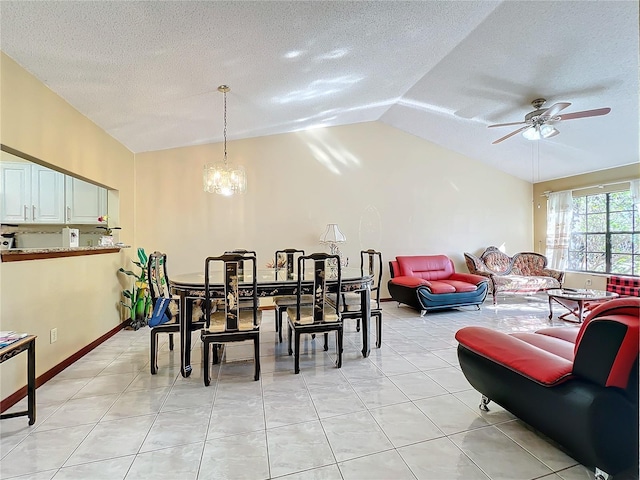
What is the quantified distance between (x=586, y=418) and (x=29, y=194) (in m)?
5.37

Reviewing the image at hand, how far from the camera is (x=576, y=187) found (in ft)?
19.6

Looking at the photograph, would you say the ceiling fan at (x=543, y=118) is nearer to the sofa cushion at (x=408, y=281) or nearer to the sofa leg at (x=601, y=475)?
the sofa cushion at (x=408, y=281)

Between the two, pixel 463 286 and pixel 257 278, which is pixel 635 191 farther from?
pixel 257 278

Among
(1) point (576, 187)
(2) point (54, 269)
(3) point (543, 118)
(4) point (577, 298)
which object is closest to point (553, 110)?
(3) point (543, 118)

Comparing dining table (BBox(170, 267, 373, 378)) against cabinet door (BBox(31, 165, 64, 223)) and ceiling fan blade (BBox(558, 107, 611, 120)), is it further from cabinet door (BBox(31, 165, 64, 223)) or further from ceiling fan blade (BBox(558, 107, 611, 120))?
ceiling fan blade (BBox(558, 107, 611, 120))

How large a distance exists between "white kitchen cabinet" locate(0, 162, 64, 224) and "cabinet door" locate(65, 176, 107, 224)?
0.29 feet

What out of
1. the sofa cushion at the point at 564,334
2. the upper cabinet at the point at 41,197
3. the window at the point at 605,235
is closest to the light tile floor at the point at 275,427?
the sofa cushion at the point at 564,334

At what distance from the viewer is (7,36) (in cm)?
196

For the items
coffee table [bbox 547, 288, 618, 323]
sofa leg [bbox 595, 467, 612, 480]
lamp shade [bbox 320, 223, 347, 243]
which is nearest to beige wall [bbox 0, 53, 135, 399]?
lamp shade [bbox 320, 223, 347, 243]

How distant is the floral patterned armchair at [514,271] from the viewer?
5359mm

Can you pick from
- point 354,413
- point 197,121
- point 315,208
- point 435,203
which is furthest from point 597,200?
point 197,121

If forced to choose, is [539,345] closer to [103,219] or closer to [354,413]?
[354,413]

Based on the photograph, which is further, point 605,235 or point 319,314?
point 605,235

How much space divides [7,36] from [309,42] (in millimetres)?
2028
